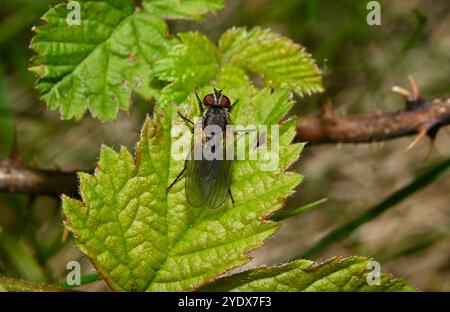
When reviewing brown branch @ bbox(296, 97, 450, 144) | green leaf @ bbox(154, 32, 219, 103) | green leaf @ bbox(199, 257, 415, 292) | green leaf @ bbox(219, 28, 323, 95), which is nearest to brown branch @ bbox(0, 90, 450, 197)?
brown branch @ bbox(296, 97, 450, 144)

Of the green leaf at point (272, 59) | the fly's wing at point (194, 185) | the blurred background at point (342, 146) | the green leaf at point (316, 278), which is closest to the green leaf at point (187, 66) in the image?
the green leaf at point (272, 59)

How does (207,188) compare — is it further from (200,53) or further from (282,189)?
(200,53)

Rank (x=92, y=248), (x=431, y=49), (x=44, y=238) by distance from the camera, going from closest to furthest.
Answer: (x=92, y=248)
(x=44, y=238)
(x=431, y=49)

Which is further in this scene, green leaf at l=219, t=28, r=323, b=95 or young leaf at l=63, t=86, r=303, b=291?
green leaf at l=219, t=28, r=323, b=95

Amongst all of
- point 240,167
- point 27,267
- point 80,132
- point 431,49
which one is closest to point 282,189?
point 240,167

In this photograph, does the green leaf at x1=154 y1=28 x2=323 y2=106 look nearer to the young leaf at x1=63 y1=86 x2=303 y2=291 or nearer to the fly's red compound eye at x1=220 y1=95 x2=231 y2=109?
the fly's red compound eye at x1=220 y1=95 x2=231 y2=109

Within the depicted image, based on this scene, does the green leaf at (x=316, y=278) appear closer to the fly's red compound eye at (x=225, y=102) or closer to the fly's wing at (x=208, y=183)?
the fly's wing at (x=208, y=183)
